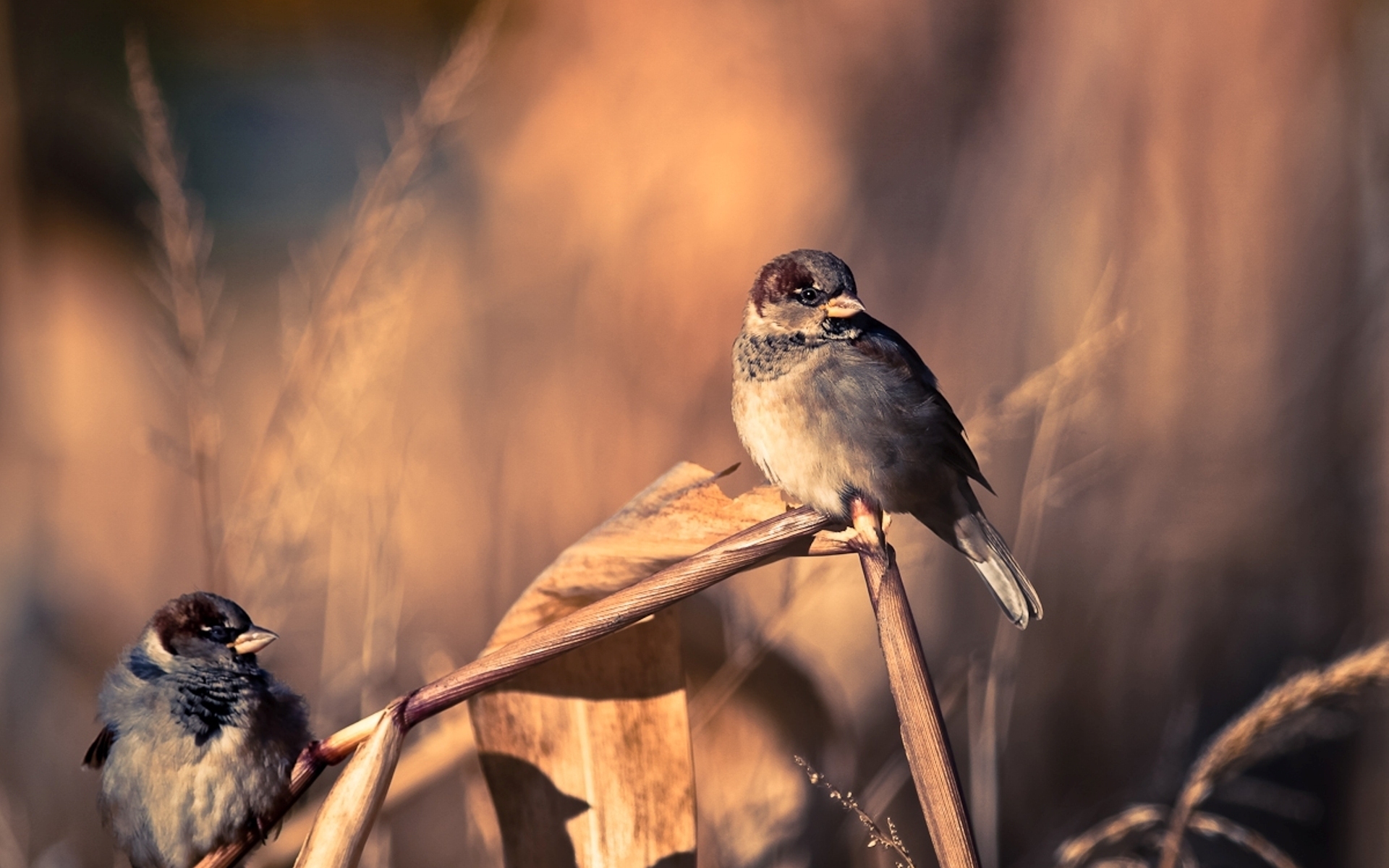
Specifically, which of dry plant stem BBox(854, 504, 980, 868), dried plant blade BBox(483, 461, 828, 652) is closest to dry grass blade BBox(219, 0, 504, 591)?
dried plant blade BBox(483, 461, 828, 652)

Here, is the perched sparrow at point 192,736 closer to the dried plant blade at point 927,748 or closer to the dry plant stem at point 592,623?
the dry plant stem at point 592,623


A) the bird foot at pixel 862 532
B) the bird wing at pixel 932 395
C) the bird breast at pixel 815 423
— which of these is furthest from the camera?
the bird wing at pixel 932 395

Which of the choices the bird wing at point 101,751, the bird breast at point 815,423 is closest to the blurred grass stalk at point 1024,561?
the bird breast at point 815,423

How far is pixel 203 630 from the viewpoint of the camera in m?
1.68

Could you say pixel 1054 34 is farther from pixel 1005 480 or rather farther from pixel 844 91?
pixel 1005 480

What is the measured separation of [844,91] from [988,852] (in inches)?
98.8

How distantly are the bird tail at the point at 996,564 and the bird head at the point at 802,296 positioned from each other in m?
0.47

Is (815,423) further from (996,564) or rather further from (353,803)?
(353,803)

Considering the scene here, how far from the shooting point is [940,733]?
1.12 m

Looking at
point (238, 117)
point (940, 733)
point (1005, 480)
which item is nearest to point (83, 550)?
point (238, 117)

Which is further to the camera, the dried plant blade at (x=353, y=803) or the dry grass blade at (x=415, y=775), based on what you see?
the dry grass blade at (x=415, y=775)

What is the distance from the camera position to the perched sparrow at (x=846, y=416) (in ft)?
6.41

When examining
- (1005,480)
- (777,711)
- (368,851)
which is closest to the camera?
(777,711)

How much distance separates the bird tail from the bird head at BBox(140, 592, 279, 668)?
1.30m
